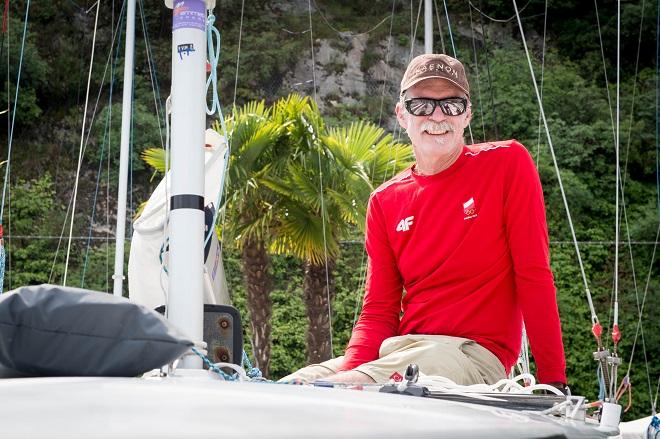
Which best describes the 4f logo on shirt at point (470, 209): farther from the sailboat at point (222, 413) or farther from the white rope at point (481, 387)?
the sailboat at point (222, 413)

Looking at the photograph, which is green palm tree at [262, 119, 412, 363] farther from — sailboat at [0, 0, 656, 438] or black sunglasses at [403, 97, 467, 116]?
sailboat at [0, 0, 656, 438]

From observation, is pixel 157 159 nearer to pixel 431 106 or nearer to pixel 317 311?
Answer: pixel 317 311

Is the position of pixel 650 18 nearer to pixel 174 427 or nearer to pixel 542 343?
pixel 542 343

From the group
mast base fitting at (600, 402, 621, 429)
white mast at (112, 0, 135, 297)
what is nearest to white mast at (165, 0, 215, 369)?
mast base fitting at (600, 402, 621, 429)

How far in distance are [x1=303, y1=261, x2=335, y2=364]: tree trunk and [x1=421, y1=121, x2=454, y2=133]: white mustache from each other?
332 inches

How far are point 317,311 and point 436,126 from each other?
861 cm

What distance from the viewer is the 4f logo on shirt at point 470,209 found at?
298 cm

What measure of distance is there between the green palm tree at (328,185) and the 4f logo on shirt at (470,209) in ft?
24.4

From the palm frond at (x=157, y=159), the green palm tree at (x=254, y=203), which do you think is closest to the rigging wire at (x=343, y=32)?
the green palm tree at (x=254, y=203)

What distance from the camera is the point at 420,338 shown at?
2.91 meters

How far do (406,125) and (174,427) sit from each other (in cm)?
225

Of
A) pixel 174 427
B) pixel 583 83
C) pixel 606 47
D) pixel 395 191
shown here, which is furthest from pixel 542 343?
pixel 606 47

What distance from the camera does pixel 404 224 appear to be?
3.12 metres

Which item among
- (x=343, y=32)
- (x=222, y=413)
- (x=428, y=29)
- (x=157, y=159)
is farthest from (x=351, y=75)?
(x=222, y=413)
